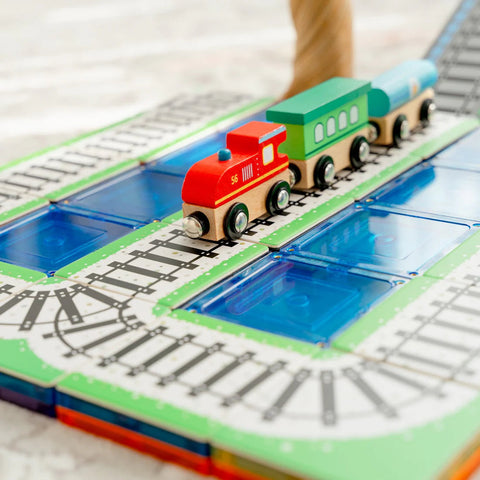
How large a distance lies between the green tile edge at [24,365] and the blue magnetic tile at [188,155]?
1252 mm

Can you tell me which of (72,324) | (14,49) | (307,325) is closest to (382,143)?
(307,325)

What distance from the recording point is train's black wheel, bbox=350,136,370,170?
10.0ft

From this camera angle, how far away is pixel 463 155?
3203 millimetres

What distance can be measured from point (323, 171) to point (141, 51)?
2.65 m

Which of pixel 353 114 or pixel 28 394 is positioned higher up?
pixel 353 114

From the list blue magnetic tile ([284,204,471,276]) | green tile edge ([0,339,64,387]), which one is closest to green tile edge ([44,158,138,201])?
blue magnetic tile ([284,204,471,276])

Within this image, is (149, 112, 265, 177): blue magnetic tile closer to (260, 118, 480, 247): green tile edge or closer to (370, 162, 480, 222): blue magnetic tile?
(260, 118, 480, 247): green tile edge

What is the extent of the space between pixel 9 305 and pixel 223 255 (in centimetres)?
60

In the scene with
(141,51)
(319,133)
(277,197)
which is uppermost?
(319,133)

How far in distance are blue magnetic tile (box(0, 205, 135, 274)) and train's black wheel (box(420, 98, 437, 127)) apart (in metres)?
1.34

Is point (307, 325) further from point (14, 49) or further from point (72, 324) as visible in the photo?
point (14, 49)

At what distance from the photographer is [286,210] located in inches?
109

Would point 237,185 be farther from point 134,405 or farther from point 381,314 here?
point 134,405

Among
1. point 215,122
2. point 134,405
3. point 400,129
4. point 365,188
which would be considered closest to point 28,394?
point 134,405
